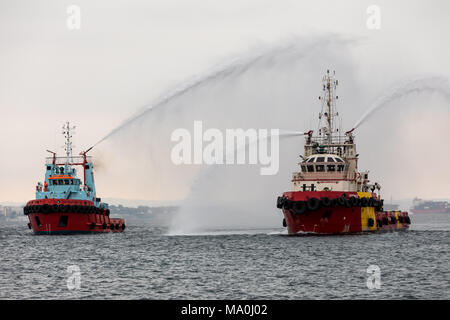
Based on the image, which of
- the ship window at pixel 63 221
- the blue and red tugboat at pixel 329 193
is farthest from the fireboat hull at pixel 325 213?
the ship window at pixel 63 221

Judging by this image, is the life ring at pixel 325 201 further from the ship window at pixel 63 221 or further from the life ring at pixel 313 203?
the ship window at pixel 63 221

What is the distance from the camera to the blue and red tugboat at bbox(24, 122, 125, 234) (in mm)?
90250

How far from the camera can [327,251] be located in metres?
55.9

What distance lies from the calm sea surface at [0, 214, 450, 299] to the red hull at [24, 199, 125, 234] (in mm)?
20163

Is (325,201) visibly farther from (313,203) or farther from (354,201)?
(354,201)

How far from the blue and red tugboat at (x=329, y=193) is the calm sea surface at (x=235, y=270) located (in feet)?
4.84

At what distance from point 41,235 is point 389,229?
41.7 meters

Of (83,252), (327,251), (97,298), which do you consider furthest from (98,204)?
(97,298)

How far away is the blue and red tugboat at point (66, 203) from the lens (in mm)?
90250

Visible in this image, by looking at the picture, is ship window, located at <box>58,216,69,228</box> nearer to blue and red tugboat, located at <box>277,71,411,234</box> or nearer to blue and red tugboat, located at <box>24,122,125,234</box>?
blue and red tugboat, located at <box>24,122,125,234</box>

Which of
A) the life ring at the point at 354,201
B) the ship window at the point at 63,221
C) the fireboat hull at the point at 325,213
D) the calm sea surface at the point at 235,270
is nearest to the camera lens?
the calm sea surface at the point at 235,270

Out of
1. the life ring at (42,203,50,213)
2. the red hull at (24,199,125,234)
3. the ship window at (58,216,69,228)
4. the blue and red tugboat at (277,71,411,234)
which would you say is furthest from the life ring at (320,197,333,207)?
the ship window at (58,216,69,228)

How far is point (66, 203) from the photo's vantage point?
9006 centimetres
